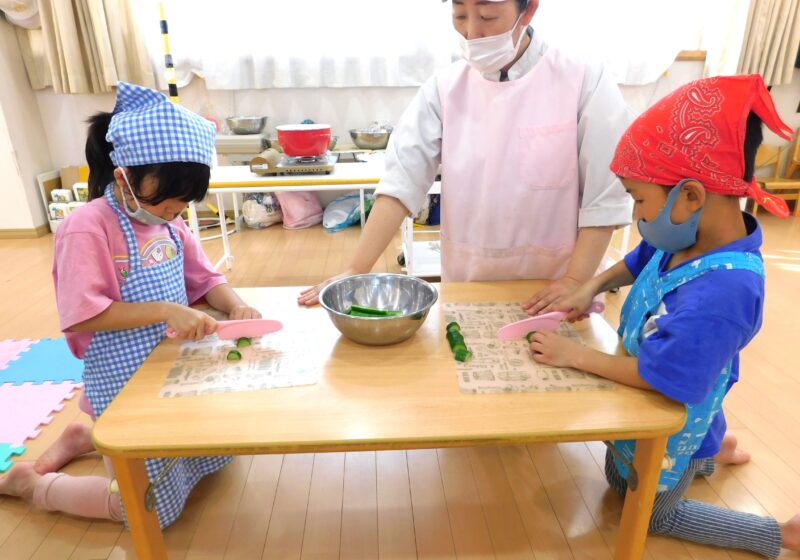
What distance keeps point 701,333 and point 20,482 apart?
5.45 ft

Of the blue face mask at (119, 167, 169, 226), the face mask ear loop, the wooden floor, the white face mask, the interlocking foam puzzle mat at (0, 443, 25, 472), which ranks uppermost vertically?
the white face mask

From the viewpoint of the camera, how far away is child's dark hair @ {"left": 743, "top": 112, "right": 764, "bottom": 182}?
0.80 metres

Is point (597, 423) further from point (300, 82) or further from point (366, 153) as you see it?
point (300, 82)

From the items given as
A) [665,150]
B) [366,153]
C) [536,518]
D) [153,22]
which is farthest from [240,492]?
[153,22]

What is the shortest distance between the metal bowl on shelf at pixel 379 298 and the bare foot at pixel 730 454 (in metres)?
1.08

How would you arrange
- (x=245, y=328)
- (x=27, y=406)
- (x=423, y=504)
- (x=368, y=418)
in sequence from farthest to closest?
1. (x=27, y=406)
2. (x=423, y=504)
3. (x=245, y=328)
4. (x=368, y=418)

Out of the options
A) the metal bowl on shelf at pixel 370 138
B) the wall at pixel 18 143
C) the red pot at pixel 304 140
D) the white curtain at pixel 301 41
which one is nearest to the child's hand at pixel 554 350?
the red pot at pixel 304 140

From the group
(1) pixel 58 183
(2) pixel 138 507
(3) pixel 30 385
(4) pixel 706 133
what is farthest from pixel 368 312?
(1) pixel 58 183

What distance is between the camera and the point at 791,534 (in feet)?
4.10

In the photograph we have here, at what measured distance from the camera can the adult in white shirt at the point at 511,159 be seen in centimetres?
115

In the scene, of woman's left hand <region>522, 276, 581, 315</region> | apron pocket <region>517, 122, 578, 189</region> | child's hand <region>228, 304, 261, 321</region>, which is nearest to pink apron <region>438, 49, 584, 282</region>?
apron pocket <region>517, 122, 578, 189</region>

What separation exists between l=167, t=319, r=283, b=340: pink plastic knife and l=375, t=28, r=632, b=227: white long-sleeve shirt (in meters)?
0.47

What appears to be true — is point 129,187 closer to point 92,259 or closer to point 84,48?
point 92,259

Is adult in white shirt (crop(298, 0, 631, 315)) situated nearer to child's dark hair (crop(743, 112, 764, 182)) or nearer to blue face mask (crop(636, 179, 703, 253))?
blue face mask (crop(636, 179, 703, 253))
